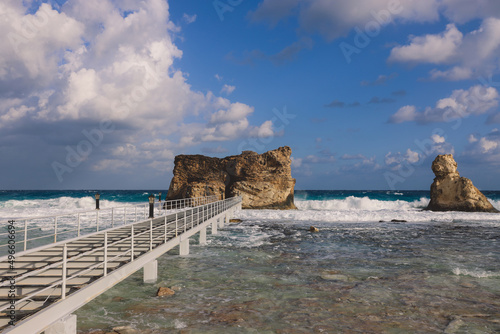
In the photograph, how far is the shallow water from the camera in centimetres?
788

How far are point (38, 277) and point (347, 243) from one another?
58.1ft

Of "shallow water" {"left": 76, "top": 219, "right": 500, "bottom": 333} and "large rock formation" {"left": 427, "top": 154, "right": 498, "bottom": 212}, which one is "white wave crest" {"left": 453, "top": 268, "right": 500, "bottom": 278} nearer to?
"shallow water" {"left": 76, "top": 219, "right": 500, "bottom": 333}

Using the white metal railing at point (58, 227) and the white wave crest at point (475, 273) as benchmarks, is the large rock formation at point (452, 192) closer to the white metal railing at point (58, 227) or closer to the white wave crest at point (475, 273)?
the white metal railing at point (58, 227)

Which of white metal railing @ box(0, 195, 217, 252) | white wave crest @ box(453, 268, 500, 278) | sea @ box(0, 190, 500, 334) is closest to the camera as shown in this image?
sea @ box(0, 190, 500, 334)

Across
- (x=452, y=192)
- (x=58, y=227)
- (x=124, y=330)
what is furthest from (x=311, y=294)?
(x=452, y=192)

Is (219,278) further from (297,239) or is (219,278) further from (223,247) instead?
(297,239)

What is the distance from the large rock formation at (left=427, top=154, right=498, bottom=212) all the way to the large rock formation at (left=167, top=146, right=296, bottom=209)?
21509mm

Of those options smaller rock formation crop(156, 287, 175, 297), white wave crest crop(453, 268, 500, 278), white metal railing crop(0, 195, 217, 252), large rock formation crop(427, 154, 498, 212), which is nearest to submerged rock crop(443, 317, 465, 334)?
white wave crest crop(453, 268, 500, 278)

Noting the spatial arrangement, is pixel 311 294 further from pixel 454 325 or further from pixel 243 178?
pixel 243 178

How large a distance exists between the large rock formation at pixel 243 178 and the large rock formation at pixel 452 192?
70.6 ft

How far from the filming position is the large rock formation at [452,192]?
149 ft

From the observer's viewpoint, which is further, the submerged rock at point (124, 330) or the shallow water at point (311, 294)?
the shallow water at point (311, 294)

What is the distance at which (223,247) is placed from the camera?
18984mm

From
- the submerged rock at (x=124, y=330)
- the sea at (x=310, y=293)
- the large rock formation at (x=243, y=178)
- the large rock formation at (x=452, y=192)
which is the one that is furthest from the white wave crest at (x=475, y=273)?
the large rock formation at (x=452, y=192)
